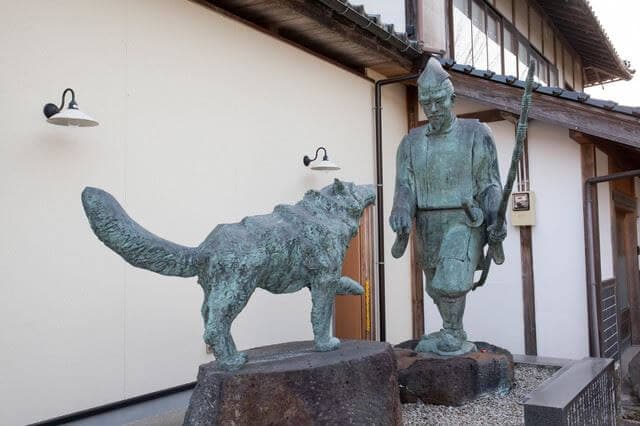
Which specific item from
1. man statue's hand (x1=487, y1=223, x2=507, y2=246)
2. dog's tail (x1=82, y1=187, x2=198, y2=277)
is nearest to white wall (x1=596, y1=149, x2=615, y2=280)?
man statue's hand (x1=487, y1=223, x2=507, y2=246)

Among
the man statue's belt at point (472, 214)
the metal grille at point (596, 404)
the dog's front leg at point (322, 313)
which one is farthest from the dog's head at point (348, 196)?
the metal grille at point (596, 404)

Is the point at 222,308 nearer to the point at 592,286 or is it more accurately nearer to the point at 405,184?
the point at 405,184

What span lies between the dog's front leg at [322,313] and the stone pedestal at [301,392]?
100 mm

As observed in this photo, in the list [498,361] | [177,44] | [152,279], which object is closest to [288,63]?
[177,44]

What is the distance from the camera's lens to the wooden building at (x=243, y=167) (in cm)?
380

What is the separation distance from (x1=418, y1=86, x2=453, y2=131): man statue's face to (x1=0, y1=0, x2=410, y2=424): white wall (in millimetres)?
2043

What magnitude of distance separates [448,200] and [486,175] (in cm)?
34

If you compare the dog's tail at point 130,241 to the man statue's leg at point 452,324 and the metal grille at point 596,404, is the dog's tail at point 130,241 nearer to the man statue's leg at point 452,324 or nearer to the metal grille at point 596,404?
the metal grille at point 596,404

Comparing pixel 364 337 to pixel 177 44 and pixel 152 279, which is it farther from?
pixel 177 44

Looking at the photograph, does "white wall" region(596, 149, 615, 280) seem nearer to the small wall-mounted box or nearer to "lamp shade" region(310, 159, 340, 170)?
the small wall-mounted box

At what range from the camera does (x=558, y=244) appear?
685cm

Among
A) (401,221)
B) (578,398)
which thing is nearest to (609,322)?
(401,221)

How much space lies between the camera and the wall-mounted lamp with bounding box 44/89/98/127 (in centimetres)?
367

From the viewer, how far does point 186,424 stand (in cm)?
274
